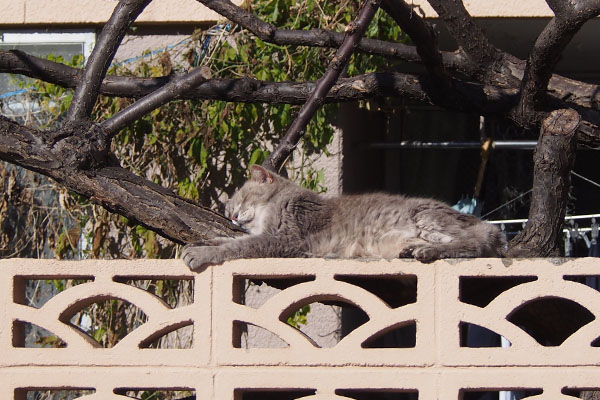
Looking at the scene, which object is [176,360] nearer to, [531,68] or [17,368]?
[17,368]

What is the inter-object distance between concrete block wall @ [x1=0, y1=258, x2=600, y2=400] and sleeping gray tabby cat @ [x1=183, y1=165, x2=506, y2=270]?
7.7 inches

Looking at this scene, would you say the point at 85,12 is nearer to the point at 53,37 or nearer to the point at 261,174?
the point at 53,37

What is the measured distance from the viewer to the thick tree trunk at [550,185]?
2715 mm

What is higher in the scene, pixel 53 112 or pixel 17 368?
pixel 53 112

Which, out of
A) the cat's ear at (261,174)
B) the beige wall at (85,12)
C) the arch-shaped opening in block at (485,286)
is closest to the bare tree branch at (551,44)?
the arch-shaped opening in block at (485,286)

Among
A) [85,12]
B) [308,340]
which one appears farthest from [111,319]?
[308,340]

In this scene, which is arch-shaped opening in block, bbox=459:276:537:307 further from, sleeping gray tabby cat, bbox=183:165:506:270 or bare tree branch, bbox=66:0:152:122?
bare tree branch, bbox=66:0:152:122

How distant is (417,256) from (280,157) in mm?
1050

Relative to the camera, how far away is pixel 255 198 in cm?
381

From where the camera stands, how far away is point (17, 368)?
9.11 feet

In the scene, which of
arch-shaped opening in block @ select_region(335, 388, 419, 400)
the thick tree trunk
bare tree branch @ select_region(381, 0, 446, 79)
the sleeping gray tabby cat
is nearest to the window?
the sleeping gray tabby cat

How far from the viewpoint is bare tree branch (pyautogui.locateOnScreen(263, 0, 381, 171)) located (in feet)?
10.6

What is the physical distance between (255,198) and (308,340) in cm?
121

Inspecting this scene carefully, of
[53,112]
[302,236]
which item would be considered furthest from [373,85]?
[53,112]
